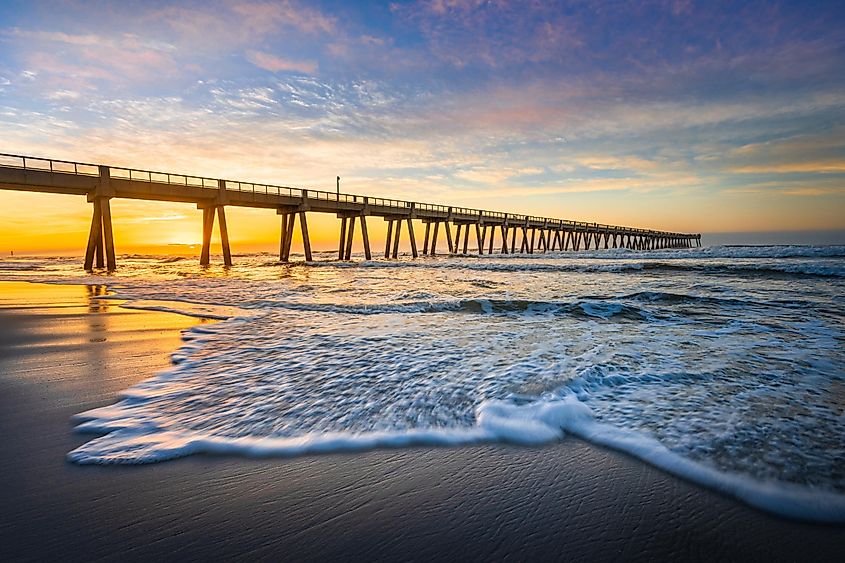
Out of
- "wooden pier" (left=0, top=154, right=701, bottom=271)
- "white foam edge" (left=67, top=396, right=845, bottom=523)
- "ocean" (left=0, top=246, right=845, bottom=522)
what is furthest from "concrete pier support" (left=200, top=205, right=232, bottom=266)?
"white foam edge" (left=67, top=396, right=845, bottom=523)

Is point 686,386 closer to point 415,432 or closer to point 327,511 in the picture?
point 415,432

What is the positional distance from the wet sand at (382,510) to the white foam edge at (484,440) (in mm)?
78

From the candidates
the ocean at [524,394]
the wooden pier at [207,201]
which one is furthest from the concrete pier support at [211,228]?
the ocean at [524,394]

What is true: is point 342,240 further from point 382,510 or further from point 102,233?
point 382,510

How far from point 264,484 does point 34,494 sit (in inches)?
35.6

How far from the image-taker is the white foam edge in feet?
5.49

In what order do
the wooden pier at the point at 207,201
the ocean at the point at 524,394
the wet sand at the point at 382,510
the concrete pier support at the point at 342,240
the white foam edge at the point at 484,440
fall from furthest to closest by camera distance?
the concrete pier support at the point at 342,240 → the wooden pier at the point at 207,201 → the ocean at the point at 524,394 → the white foam edge at the point at 484,440 → the wet sand at the point at 382,510

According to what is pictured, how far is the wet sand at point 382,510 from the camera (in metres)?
1.34

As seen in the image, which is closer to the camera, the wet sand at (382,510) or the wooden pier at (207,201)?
the wet sand at (382,510)

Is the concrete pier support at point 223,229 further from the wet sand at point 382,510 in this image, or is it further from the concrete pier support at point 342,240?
the wet sand at point 382,510

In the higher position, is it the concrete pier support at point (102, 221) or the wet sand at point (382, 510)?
the concrete pier support at point (102, 221)

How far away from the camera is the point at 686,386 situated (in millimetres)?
2920

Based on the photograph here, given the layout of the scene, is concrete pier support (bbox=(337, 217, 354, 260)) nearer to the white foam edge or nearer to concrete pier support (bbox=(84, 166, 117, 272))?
concrete pier support (bbox=(84, 166, 117, 272))

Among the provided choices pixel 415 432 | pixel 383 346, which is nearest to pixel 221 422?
pixel 415 432
